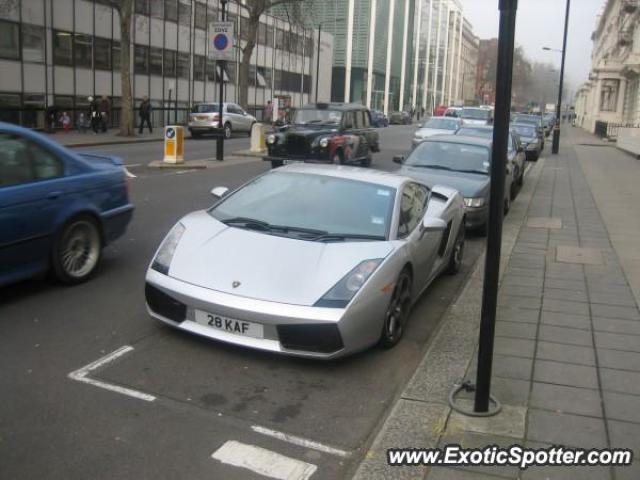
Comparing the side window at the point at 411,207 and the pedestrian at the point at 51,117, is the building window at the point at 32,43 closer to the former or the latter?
the pedestrian at the point at 51,117

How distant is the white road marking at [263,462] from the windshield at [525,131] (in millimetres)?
24922

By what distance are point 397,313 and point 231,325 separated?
52.9 inches

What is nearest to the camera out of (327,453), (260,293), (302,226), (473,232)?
(327,453)

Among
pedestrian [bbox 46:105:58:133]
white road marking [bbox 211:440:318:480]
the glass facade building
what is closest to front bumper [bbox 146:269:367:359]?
white road marking [bbox 211:440:318:480]

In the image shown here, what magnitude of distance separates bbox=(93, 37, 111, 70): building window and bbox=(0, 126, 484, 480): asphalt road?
29.4 m

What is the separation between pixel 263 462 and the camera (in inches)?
136

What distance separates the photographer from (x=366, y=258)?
491cm

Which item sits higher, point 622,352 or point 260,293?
point 260,293

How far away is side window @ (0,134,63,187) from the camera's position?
5719 mm

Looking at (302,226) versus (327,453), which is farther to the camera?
(302,226)

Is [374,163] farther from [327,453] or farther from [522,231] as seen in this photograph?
[327,453]

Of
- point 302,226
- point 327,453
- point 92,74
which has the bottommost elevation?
point 327,453

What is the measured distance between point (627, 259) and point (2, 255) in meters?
7.29

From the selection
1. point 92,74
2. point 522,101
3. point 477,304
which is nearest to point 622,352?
point 477,304
